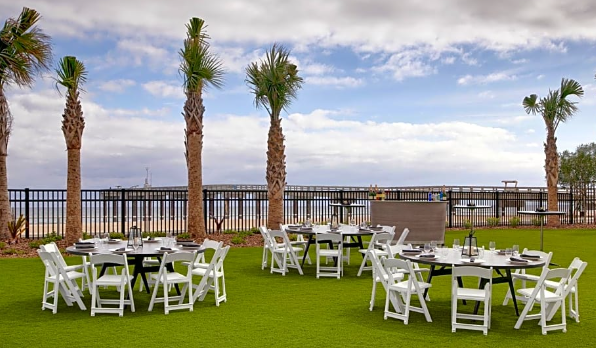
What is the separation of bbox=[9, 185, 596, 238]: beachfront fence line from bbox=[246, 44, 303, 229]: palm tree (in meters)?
2.79

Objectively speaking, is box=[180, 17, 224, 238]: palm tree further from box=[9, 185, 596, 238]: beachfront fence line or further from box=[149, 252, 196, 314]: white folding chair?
box=[149, 252, 196, 314]: white folding chair

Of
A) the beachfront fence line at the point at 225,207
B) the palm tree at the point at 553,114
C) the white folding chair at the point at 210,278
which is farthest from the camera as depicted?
the palm tree at the point at 553,114

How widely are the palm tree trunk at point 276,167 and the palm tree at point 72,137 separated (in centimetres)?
567

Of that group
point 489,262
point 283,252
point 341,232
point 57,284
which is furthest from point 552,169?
point 57,284

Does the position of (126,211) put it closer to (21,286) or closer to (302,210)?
(302,210)

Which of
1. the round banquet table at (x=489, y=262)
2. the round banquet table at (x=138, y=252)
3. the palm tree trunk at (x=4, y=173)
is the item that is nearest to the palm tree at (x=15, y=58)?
the palm tree trunk at (x=4, y=173)

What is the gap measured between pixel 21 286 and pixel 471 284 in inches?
322

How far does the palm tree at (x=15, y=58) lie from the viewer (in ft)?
56.2

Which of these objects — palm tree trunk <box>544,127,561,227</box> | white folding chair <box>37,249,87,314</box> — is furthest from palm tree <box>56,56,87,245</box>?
palm tree trunk <box>544,127,561,227</box>

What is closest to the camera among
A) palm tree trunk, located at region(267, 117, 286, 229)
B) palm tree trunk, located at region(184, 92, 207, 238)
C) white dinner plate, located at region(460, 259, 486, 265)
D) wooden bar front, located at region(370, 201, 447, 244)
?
white dinner plate, located at region(460, 259, 486, 265)

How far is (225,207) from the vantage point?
22766mm

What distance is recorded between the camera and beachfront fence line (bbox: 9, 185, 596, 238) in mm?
19859

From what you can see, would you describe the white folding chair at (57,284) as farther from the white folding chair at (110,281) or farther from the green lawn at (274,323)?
the white folding chair at (110,281)

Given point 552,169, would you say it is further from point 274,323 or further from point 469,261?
point 274,323
